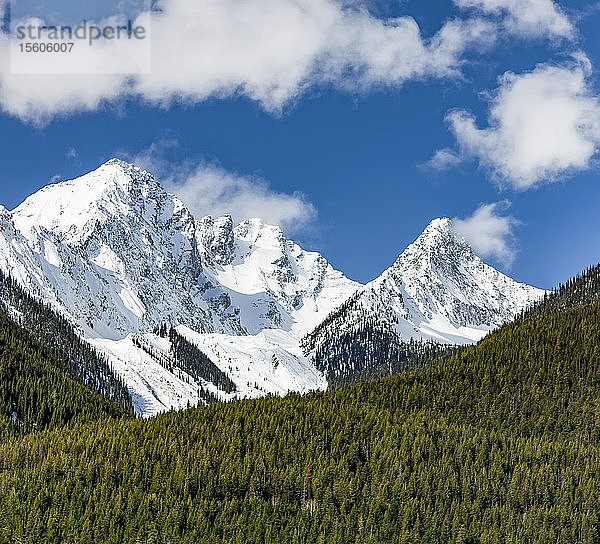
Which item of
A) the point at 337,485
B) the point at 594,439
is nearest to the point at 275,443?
the point at 337,485

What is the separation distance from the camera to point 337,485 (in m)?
164

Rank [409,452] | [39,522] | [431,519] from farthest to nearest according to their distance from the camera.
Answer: [409,452], [431,519], [39,522]

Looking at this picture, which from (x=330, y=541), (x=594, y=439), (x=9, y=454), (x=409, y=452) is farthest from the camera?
(x=594, y=439)

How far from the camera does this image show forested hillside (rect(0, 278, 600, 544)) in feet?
465

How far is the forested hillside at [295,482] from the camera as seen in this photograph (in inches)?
5581

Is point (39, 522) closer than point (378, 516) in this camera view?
Yes

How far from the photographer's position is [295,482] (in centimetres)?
16275

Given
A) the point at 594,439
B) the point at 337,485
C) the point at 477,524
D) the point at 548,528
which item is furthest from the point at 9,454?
the point at 594,439

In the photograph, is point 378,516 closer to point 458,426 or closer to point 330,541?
point 330,541

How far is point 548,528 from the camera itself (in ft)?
515

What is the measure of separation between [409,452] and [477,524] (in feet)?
96.6

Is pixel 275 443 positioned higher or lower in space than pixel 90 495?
higher

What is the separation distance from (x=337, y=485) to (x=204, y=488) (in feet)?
105

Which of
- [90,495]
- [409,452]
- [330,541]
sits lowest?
[330,541]
